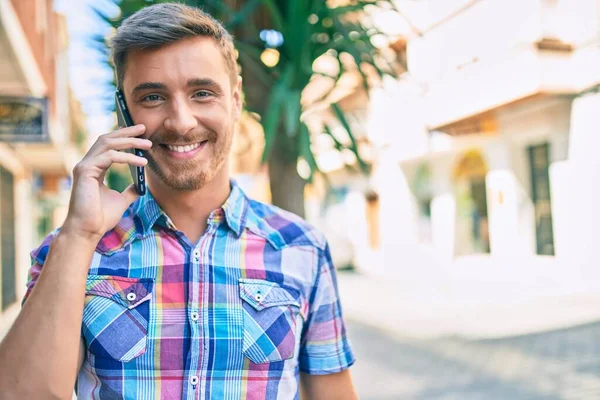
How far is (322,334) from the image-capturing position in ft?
5.42

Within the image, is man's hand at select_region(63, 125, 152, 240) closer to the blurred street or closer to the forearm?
the forearm

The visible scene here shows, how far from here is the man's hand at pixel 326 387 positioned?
65.4 inches

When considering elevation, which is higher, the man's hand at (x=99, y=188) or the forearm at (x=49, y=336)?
the man's hand at (x=99, y=188)

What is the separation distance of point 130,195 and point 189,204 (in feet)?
0.51

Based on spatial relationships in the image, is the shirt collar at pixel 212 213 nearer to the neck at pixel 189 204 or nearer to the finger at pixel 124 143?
the neck at pixel 189 204

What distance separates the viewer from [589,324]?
30.4ft

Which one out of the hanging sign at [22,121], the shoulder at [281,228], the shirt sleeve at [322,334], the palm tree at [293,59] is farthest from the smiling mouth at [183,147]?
the hanging sign at [22,121]

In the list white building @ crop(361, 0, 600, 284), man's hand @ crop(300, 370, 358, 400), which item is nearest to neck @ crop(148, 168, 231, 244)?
man's hand @ crop(300, 370, 358, 400)

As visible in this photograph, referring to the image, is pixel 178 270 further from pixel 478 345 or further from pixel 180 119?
pixel 478 345

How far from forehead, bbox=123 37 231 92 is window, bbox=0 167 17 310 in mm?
11050

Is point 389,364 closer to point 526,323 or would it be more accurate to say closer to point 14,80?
point 526,323

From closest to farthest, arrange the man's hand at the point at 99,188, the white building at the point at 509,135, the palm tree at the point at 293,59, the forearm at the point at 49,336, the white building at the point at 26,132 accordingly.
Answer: the forearm at the point at 49,336 < the man's hand at the point at 99,188 < the palm tree at the point at 293,59 < the white building at the point at 26,132 < the white building at the point at 509,135

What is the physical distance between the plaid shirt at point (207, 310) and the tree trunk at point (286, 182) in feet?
3.35

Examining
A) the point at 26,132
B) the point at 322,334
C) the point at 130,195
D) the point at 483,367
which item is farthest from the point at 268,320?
the point at 26,132
